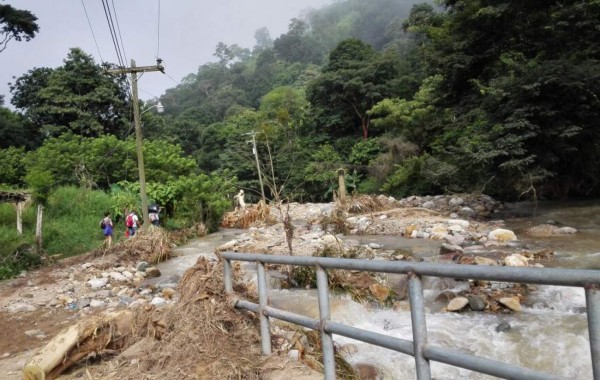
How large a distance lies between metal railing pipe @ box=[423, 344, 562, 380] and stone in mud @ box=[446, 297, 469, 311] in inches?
207

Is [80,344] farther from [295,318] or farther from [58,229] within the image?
[58,229]

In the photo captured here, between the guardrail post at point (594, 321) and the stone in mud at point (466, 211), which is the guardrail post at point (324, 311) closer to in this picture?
the guardrail post at point (594, 321)

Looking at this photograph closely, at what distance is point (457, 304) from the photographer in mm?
6887

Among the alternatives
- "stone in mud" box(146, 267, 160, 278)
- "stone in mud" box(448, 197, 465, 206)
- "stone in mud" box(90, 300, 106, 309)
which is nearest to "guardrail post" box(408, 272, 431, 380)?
"stone in mud" box(90, 300, 106, 309)

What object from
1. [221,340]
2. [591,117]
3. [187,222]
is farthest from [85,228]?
[591,117]

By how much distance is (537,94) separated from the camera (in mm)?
14914

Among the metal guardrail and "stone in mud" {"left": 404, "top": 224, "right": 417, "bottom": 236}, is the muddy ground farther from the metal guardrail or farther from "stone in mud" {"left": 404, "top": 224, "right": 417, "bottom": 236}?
the metal guardrail

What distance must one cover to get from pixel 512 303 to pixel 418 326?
5.44 meters

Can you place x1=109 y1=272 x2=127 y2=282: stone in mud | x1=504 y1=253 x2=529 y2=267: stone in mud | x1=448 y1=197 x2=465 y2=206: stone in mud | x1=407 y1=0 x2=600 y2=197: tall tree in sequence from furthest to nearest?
x1=448 y1=197 x2=465 y2=206: stone in mud → x1=407 y1=0 x2=600 y2=197: tall tree → x1=109 y1=272 x2=127 y2=282: stone in mud → x1=504 y1=253 x2=529 y2=267: stone in mud

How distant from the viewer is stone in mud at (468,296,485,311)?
22.3 feet

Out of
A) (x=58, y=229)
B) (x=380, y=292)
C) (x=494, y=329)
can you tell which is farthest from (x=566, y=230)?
(x=58, y=229)

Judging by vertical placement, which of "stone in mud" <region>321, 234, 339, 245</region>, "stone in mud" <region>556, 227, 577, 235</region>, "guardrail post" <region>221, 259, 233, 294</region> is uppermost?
"guardrail post" <region>221, 259, 233, 294</region>

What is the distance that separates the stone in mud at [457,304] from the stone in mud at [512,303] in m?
0.50

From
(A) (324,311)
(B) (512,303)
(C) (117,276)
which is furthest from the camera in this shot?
(C) (117,276)
